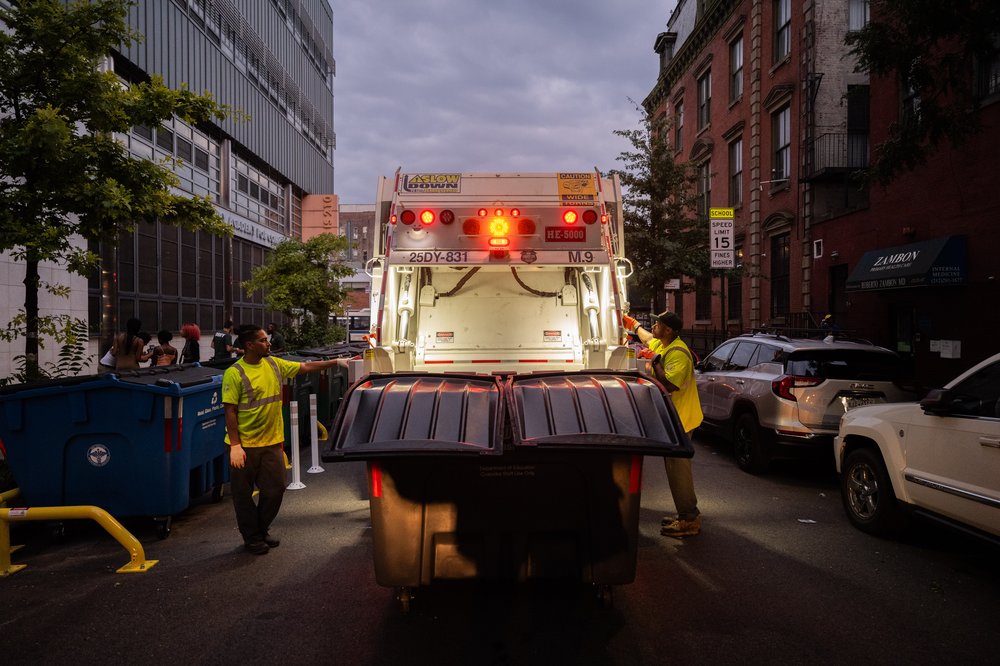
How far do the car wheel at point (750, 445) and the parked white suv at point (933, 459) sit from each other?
172cm

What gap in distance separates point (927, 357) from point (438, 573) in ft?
42.1

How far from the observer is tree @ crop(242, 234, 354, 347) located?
17.9 m

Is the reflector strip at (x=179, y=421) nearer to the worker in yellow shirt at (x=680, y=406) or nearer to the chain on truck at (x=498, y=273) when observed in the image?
the chain on truck at (x=498, y=273)

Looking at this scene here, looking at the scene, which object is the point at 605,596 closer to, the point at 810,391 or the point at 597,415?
the point at 597,415

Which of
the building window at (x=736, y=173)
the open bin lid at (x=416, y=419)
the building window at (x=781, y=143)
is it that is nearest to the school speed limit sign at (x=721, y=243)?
the building window at (x=781, y=143)

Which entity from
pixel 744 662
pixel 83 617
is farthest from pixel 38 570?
pixel 744 662

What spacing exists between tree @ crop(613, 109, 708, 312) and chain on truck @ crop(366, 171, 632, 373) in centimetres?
1265

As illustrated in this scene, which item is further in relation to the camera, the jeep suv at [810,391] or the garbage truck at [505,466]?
the jeep suv at [810,391]

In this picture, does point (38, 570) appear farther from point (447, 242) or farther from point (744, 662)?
point (744, 662)

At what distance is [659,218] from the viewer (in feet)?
66.3

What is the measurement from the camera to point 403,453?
338 centimetres

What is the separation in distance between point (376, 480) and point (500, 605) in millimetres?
Answer: 1242

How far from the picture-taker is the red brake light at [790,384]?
7453 mm

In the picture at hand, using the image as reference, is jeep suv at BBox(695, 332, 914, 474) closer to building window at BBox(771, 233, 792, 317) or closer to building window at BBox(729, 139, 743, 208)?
building window at BBox(771, 233, 792, 317)
